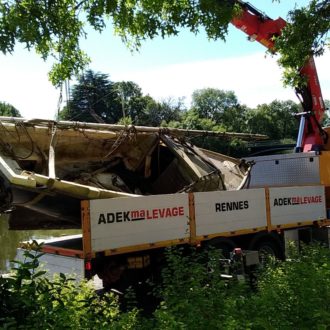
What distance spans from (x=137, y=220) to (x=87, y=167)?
1955 millimetres

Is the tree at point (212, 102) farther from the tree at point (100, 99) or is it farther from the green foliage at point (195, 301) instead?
the green foliage at point (195, 301)

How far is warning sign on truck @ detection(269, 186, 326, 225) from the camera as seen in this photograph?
31.8 ft

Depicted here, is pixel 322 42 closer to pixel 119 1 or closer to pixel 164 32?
pixel 164 32

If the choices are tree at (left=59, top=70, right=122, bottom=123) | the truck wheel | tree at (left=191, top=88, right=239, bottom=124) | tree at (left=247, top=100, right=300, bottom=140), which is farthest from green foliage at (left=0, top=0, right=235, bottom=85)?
tree at (left=191, top=88, right=239, bottom=124)

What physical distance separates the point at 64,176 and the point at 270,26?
25.0 ft

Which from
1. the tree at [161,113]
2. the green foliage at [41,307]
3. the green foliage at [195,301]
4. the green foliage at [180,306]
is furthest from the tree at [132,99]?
the green foliage at [41,307]

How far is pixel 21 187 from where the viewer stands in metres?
6.50

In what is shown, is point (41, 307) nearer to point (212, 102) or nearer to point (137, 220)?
point (137, 220)

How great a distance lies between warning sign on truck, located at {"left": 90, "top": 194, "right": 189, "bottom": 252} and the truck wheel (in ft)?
2.25

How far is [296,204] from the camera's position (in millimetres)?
10289

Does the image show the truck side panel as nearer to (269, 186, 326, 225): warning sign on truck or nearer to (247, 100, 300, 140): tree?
(269, 186, 326, 225): warning sign on truck

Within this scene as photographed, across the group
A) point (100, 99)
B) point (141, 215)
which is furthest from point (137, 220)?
point (100, 99)

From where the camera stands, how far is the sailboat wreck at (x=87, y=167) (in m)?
6.82

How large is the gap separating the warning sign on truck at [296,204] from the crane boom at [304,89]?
221cm
